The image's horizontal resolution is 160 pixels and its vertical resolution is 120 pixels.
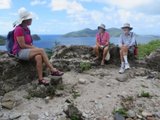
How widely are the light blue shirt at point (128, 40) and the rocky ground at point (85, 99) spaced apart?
61.1 inches

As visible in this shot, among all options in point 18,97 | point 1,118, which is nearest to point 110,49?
point 18,97

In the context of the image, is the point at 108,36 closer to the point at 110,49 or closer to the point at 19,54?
→ the point at 110,49

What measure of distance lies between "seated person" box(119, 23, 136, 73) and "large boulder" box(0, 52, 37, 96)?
3.40 meters

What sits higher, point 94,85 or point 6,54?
point 6,54

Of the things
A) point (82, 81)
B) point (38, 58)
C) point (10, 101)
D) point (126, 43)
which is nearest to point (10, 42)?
point (38, 58)

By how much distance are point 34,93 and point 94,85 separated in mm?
1986

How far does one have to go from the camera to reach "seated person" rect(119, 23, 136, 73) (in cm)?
1292

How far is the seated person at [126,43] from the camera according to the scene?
1292 centimetres

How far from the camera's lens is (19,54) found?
10625mm

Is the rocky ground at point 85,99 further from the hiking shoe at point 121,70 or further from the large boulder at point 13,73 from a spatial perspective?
the hiking shoe at point 121,70

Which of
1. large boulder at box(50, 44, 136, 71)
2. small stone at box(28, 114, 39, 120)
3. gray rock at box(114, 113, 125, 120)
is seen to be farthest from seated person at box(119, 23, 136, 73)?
small stone at box(28, 114, 39, 120)

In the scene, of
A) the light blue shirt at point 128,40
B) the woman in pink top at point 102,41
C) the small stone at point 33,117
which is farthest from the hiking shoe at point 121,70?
the small stone at point 33,117

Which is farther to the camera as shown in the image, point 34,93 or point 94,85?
point 94,85

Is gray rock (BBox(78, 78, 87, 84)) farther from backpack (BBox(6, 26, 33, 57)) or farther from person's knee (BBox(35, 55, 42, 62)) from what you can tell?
backpack (BBox(6, 26, 33, 57))
